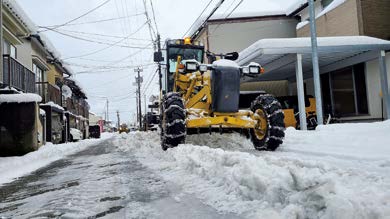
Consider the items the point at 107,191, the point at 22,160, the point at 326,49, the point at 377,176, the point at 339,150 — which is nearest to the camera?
the point at 377,176

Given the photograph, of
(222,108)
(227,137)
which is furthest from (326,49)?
(222,108)

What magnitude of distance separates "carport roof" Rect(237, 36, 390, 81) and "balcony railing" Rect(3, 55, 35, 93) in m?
9.12

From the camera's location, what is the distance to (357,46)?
41.2 ft

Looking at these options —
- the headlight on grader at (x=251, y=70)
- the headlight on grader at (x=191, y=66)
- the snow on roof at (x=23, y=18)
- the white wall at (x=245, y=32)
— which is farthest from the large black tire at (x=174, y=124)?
the white wall at (x=245, y=32)

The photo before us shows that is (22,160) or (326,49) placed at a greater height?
(326,49)

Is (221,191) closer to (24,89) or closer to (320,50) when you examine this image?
(320,50)

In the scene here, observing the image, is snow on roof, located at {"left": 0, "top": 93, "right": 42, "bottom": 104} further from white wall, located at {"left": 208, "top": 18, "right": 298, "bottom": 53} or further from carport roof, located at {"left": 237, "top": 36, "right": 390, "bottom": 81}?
white wall, located at {"left": 208, "top": 18, "right": 298, "bottom": 53}

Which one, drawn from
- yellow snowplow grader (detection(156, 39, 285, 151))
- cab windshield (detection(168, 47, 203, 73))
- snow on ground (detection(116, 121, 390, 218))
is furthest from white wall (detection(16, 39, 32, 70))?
snow on ground (detection(116, 121, 390, 218))

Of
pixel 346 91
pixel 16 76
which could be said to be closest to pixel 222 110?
pixel 16 76

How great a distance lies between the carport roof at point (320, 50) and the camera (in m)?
12.3

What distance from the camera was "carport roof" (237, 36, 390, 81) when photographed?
40.3 feet

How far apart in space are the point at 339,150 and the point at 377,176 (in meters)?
3.69

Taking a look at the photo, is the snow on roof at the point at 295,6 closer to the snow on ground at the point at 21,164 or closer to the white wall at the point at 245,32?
the white wall at the point at 245,32

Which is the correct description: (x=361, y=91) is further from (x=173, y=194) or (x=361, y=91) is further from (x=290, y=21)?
(x=173, y=194)
